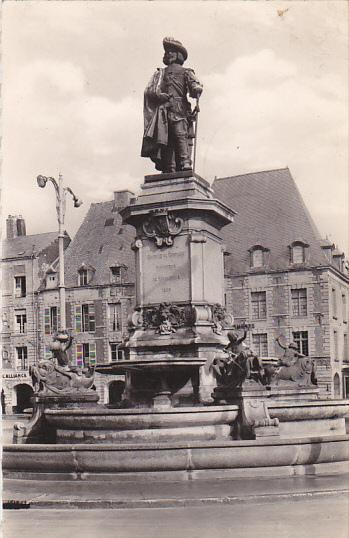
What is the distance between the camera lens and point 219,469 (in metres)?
10.5

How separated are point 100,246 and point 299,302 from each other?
1454 cm

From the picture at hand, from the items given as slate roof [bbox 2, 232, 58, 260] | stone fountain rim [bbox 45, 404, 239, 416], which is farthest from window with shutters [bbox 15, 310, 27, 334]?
stone fountain rim [bbox 45, 404, 239, 416]

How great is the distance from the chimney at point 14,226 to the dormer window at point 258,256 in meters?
17.8

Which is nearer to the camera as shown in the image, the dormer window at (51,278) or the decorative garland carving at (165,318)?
the decorative garland carving at (165,318)

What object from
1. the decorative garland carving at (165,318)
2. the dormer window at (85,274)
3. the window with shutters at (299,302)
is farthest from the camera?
the dormer window at (85,274)

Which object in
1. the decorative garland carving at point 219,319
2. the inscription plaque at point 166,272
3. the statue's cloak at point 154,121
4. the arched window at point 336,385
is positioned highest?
the statue's cloak at point 154,121

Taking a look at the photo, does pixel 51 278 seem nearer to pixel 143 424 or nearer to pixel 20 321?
pixel 20 321

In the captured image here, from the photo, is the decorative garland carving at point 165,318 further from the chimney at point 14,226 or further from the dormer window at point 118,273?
the chimney at point 14,226

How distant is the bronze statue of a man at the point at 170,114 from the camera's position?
1552 centimetres

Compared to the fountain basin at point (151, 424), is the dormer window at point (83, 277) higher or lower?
higher

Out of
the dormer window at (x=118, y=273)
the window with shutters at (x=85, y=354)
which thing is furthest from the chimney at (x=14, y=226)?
the window with shutters at (x=85, y=354)

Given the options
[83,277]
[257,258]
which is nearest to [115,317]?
[83,277]

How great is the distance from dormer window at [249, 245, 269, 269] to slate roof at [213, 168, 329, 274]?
281 mm

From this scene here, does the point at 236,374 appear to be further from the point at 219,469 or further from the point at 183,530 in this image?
the point at 183,530
